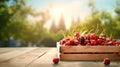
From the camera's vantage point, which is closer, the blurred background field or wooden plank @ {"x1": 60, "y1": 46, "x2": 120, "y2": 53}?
wooden plank @ {"x1": 60, "y1": 46, "x2": 120, "y2": 53}

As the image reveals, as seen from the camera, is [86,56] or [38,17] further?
[38,17]

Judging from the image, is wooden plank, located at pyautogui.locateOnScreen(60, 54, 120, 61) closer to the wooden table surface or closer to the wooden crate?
the wooden crate

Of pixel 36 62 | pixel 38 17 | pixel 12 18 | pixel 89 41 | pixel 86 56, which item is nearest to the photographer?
pixel 36 62

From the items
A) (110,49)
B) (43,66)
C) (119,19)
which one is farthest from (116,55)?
(119,19)

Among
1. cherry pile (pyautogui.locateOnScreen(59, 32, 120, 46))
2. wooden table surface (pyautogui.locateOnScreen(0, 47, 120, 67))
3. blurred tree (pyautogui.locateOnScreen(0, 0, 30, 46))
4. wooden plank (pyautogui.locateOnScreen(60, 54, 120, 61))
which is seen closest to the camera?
wooden table surface (pyautogui.locateOnScreen(0, 47, 120, 67))

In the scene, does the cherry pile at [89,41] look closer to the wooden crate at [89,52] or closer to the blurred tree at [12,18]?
the wooden crate at [89,52]

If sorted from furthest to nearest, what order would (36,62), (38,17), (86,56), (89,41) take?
1. (38,17)
2. (89,41)
3. (86,56)
4. (36,62)

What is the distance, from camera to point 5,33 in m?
24.7

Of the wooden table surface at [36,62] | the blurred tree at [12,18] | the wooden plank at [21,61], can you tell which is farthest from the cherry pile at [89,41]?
the blurred tree at [12,18]

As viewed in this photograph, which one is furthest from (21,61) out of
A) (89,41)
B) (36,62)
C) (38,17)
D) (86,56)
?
(38,17)

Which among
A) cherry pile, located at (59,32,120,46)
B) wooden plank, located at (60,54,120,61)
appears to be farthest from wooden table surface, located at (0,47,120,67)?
cherry pile, located at (59,32,120,46)

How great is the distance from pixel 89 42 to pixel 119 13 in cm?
2275

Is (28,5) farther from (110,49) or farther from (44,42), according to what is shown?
(110,49)

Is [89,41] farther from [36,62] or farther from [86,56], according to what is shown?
[36,62]
